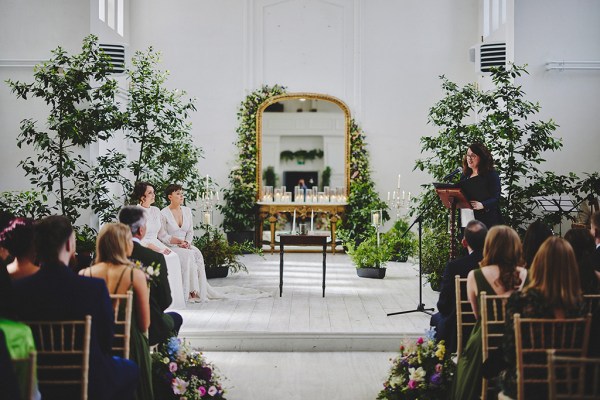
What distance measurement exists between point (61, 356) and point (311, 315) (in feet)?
12.9

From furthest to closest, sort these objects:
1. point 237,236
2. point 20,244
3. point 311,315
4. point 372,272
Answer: point 237,236, point 372,272, point 311,315, point 20,244

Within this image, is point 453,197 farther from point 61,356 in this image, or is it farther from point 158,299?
point 61,356

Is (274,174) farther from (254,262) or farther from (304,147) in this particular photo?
(254,262)

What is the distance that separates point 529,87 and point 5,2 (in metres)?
6.34

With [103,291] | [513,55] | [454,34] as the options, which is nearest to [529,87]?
[513,55]

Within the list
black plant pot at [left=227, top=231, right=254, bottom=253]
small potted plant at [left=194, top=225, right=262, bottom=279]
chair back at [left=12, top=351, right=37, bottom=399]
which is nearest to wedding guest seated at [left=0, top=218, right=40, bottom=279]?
chair back at [left=12, top=351, right=37, bottom=399]

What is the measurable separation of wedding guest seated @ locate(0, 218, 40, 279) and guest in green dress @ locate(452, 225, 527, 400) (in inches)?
84.9

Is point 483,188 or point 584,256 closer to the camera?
point 584,256

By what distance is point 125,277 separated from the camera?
11.5 ft

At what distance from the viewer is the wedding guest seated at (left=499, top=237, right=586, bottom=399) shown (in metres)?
2.76

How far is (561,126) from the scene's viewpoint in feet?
27.7

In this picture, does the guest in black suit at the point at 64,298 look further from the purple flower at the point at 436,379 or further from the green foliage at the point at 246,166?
the green foliage at the point at 246,166

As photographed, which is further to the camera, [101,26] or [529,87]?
[101,26]

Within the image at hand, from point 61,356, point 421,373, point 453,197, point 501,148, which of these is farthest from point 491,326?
point 501,148
